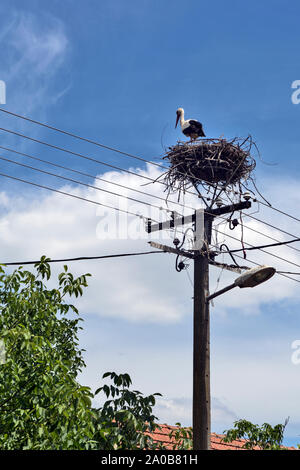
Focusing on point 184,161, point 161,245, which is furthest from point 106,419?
point 184,161

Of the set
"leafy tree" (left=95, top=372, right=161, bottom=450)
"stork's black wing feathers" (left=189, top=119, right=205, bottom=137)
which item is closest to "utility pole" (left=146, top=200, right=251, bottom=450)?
"leafy tree" (left=95, top=372, right=161, bottom=450)

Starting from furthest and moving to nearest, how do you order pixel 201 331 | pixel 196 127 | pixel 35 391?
pixel 196 127 < pixel 201 331 < pixel 35 391

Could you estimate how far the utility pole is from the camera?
10.6 metres

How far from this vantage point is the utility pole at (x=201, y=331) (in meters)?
10.6

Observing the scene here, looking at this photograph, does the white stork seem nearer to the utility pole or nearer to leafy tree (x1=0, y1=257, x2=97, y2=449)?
the utility pole

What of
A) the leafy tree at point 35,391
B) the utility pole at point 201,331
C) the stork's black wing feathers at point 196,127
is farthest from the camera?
the stork's black wing feathers at point 196,127

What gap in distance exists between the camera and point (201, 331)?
36.3ft

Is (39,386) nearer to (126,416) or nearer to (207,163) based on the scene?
(126,416)

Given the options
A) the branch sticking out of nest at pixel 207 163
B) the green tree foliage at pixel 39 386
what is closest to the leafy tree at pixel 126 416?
the green tree foliage at pixel 39 386

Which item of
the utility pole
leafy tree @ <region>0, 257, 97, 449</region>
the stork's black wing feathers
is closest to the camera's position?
leafy tree @ <region>0, 257, 97, 449</region>

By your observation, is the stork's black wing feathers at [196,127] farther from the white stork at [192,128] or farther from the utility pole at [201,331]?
the utility pole at [201,331]

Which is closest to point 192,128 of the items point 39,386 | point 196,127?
point 196,127
